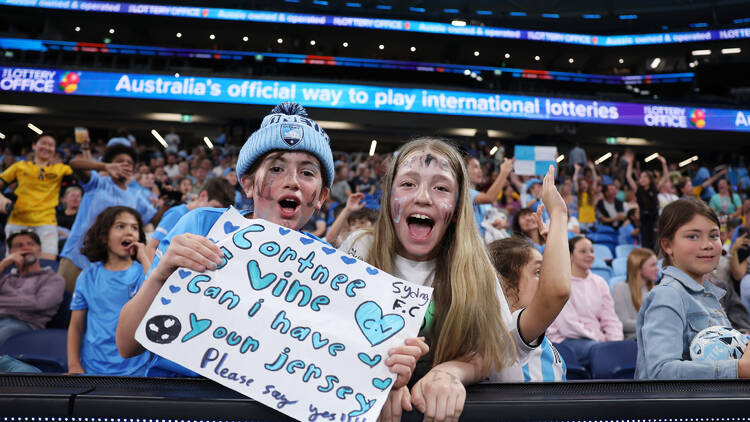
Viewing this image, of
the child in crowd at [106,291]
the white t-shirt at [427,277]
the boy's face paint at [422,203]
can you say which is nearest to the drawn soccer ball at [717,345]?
the white t-shirt at [427,277]

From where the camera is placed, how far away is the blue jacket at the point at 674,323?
1.73 meters

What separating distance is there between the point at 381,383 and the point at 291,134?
898mm

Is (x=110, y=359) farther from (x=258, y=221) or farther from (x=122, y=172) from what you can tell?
(x=258, y=221)

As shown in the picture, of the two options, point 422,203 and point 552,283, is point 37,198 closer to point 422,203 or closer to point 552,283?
point 422,203

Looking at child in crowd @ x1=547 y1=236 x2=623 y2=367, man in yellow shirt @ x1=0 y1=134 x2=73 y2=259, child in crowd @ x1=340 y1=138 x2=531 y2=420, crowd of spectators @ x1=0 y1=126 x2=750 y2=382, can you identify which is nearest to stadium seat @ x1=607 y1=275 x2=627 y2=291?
crowd of spectators @ x1=0 y1=126 x2=750 y2=382

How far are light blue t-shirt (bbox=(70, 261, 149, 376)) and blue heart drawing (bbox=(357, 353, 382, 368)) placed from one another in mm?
2277

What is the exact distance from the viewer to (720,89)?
799 inches

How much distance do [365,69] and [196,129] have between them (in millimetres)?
7170

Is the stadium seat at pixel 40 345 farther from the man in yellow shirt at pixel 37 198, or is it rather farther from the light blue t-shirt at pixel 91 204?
the man in yellow shirt at pixel 37 198

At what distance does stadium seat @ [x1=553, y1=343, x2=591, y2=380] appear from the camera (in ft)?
10.4

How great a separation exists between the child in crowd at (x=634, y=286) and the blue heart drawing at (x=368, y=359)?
4.04 metres

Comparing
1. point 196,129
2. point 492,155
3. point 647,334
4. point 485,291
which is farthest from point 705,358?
point 196,129

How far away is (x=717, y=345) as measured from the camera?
5.67ft

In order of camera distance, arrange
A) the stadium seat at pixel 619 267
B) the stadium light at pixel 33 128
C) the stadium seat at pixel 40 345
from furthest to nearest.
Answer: the stadium light at pixel 33 128
the stadium seat at pixel 619 267
the stadium seat at pixel 40 345
